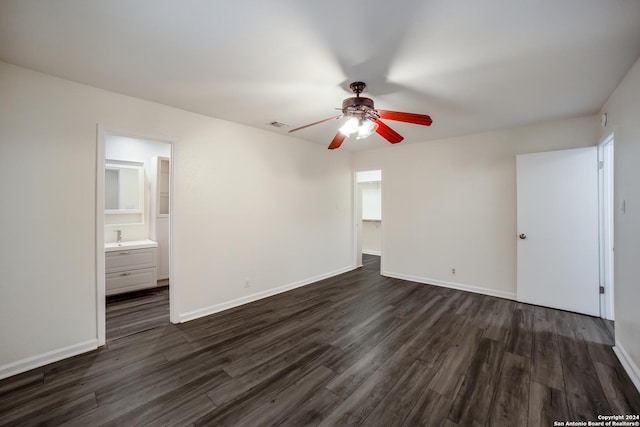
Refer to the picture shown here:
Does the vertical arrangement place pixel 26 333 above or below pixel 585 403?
above

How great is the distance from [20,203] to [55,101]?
94cm

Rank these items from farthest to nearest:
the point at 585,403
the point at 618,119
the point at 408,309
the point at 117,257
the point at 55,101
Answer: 1. the point at 117,257
2. the point at 408,309
3. the point at 618,119
4. the point at 55,101
5. the point at 585,403

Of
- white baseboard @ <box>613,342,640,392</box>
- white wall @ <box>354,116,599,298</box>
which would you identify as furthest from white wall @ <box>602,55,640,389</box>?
white wall @ <box>354,116,599,298</box>

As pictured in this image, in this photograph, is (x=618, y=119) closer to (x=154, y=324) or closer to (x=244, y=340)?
(x=244, y=340)

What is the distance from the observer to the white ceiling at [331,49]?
1.56m

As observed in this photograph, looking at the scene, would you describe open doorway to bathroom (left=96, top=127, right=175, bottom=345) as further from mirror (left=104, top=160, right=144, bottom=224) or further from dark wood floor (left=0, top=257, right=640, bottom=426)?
dark wood floor (left=0, top=257, right=640, bottom=426)

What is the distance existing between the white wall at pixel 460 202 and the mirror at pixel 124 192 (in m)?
4.28

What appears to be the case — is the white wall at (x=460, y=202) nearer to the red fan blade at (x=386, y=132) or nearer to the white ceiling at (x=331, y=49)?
the white ceiling at (x=331, y=49)

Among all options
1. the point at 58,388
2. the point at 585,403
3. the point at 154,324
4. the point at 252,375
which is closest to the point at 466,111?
the point at 585,403

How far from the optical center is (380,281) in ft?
15.9

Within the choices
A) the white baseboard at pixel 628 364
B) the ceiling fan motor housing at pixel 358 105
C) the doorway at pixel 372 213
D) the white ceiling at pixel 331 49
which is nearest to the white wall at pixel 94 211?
the white ceiling at pixel 331 49

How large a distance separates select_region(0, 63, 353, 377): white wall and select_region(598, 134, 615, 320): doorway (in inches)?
152

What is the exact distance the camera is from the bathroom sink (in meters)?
3.89

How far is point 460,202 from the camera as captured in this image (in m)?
4.37
